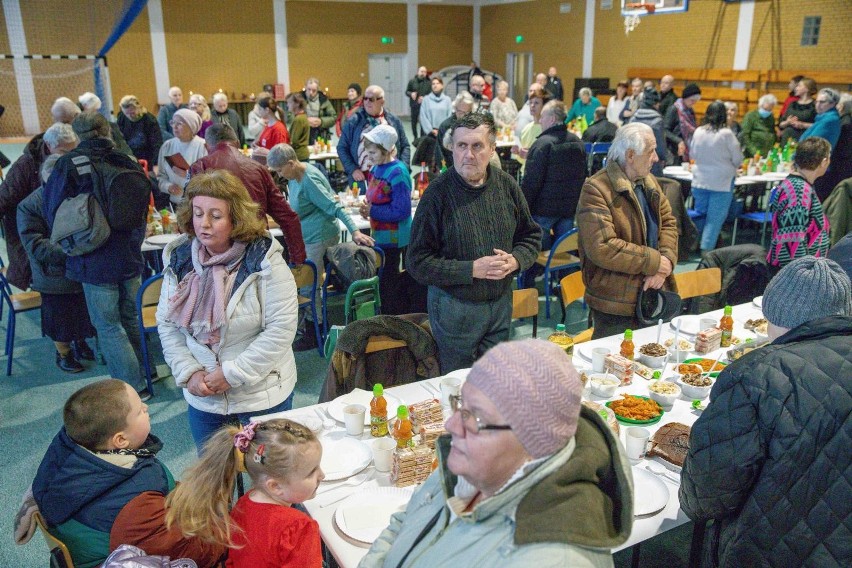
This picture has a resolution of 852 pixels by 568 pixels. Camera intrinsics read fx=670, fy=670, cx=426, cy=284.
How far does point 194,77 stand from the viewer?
1752 cm

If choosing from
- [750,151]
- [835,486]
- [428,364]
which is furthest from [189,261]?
[750,151]

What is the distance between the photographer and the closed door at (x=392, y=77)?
20.1 m

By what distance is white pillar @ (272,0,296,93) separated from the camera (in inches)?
718

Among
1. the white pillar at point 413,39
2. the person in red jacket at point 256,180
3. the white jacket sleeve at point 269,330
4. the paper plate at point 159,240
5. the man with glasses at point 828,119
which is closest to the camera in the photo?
the white jacket sleeve at point 269,330

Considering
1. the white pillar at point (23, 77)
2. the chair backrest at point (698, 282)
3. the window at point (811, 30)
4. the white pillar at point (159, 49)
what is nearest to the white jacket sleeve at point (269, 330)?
the chair backrest at point (698, 282)

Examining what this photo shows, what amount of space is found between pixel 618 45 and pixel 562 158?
13.3 meters

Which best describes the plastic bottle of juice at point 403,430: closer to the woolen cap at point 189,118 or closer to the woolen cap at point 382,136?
the woolen cap at point 382,136

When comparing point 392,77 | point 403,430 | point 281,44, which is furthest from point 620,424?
point 392,77

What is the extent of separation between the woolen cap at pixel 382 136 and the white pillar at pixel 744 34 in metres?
12.2

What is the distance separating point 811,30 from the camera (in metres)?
12.7

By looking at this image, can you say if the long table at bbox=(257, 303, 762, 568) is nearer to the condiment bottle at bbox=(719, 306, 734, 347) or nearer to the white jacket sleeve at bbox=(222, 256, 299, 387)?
the condiment bottle at bbox=(719, 306, 734, 347)

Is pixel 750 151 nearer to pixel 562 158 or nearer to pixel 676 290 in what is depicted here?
pixel 562 158

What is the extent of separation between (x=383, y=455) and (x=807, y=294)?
1.34 meters

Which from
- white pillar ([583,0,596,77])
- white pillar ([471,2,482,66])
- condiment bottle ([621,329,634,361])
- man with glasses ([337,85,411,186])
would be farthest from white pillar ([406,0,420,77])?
condiment bottle ([621,329,634,361])
